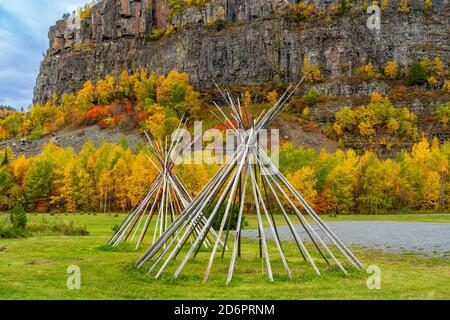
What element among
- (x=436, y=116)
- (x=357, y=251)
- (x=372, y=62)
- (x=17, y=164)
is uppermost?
(x=372, y=62)

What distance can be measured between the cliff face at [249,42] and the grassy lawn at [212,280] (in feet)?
330

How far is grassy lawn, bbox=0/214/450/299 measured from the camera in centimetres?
1030

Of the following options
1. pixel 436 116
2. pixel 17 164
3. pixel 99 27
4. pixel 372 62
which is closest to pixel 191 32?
pixel 99 27

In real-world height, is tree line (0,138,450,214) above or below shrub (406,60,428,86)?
below

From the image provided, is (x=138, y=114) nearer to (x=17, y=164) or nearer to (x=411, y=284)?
(x=17, y=164)

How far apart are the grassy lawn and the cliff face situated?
101 m

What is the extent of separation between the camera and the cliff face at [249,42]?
393 ft

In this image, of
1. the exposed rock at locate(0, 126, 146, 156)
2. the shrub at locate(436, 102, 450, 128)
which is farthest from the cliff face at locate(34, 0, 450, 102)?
the exposed rock at locate(0, 126, 146, 156)

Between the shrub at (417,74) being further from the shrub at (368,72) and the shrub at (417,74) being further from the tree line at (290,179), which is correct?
the tree line at (290,179)

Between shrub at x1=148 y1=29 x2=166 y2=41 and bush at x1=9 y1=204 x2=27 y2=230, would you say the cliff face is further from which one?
bush at x1=9 y1=204 x2=27 y2=230

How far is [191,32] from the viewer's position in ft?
434

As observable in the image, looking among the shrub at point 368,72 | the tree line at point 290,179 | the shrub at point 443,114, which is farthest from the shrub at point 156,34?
the tree line at point 290,179

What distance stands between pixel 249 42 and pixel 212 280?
119 meters
